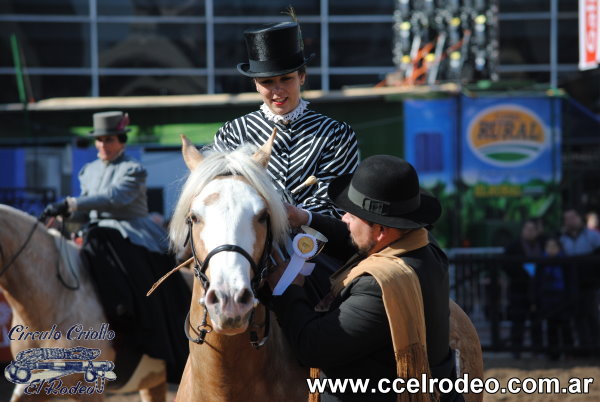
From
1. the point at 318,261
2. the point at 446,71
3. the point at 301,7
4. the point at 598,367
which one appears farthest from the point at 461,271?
the point at 301,7

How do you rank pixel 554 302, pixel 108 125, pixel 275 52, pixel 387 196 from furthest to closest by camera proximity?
pixel 554 302
pixel 108 125
pixel 275 52
pixel 387 196

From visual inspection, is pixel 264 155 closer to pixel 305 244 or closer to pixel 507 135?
pixel 305 244

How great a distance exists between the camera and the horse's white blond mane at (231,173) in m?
3.21

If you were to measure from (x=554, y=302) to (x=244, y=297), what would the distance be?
8.38 metres

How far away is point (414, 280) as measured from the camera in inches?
120

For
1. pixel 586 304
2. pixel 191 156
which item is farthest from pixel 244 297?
pixel 586 304

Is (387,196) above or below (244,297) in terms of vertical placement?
above

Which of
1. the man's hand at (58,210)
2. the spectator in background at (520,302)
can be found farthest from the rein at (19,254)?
the spectator in background at (520,302)

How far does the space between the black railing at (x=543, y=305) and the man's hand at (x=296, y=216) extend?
24.1ft

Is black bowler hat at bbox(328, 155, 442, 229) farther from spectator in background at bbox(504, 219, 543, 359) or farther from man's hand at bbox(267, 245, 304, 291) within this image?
spectator in background at bbox(504, 219, 543, 359)

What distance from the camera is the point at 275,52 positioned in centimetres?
377

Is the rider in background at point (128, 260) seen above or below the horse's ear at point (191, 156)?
below

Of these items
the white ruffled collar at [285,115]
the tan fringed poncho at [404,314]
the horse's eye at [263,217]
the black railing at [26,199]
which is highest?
the white ruffled collar at [285,115]

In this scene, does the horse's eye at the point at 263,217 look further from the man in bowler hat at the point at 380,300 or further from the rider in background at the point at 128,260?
the rider in background at the point at 128,260
